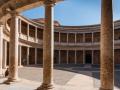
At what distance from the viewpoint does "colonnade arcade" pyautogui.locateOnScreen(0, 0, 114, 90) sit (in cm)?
1060

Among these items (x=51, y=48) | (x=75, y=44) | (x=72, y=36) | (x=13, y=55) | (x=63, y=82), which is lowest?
(x=63, y=82)

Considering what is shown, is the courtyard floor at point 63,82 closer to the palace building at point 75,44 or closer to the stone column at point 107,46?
the stone column at point 107,46

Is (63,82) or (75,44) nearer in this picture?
(63,82)

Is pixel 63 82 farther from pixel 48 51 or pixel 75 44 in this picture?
pixel 75 44

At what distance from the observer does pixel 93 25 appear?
54.0 metres

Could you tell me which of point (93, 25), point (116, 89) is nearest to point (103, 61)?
point (116, 89)

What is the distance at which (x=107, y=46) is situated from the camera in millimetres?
10625

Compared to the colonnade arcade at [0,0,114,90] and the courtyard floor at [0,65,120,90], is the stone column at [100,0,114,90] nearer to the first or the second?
the colonnade arcade at [0,0,114,90]

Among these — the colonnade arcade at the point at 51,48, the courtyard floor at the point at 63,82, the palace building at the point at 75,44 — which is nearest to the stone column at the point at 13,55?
the colonnade arcade at the point at 51,48

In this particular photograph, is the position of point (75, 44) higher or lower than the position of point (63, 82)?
higher

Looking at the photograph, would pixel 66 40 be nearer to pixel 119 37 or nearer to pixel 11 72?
pixel 119 37

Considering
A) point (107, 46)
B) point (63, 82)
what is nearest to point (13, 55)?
point (63, 82)

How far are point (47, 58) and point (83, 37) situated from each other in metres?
42.8

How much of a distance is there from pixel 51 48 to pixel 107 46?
450 cm
